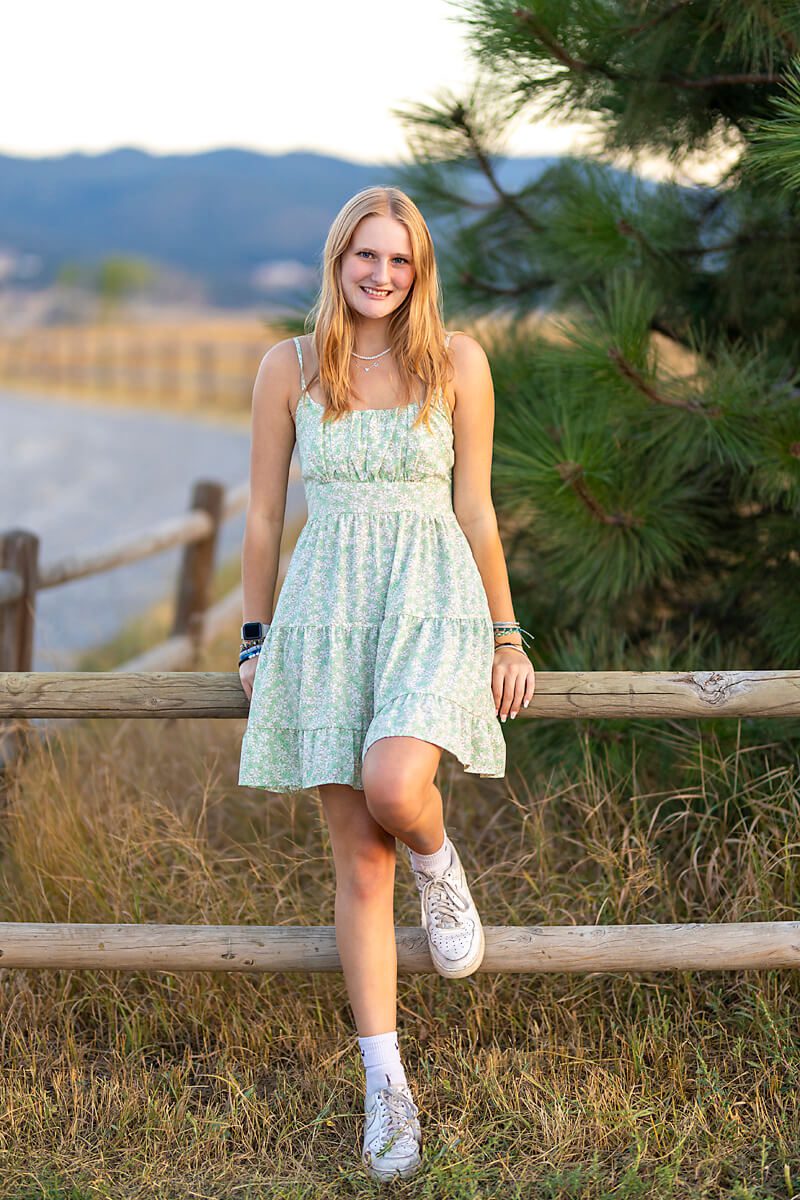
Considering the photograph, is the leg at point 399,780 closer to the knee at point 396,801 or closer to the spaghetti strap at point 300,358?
the knee at point 396,801

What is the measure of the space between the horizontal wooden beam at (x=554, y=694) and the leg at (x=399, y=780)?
313 mm

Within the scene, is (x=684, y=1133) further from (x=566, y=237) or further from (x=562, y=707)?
(x=566, y=237)

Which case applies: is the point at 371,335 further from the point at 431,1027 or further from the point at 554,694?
the point at 431,1027

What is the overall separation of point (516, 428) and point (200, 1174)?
178cm

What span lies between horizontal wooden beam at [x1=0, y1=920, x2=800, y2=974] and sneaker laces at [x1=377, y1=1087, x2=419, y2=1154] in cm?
24

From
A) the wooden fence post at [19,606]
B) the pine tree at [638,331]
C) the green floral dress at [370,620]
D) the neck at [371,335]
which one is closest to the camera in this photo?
the green floral dress at [370,620]

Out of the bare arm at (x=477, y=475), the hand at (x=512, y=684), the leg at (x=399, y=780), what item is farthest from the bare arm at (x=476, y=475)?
the leg at (x=399, y=780)

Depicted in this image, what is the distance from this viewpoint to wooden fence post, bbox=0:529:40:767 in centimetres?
394

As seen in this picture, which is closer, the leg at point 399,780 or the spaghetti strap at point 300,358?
the leg at point 399,780

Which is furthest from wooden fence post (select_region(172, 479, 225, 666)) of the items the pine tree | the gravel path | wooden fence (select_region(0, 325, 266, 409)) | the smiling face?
Result: wooden fence (select_region(0, 325, 266, 409))

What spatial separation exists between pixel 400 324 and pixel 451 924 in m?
1.12

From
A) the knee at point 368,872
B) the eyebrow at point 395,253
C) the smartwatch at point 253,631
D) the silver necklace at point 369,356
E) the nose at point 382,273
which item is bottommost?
the knee at point 368,872

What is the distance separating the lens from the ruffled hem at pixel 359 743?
7.16 feet

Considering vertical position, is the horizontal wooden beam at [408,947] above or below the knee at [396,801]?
below
